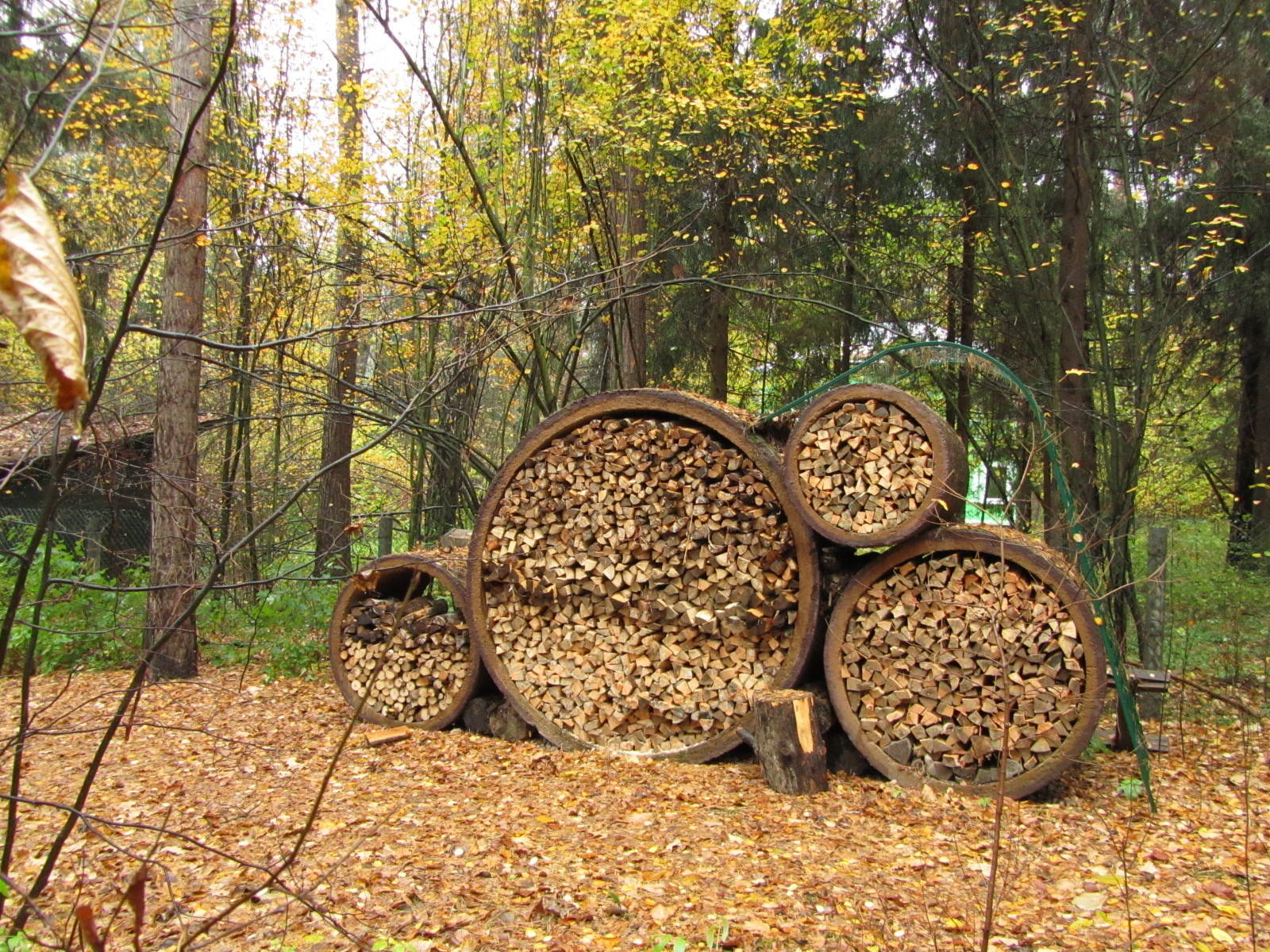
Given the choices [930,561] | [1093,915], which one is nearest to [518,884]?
[1093,915]

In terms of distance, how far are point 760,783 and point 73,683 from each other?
16.5 feet

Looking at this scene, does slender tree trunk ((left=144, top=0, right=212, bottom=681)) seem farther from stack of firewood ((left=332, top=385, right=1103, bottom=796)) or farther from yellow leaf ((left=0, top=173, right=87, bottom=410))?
yellow leaf ((left=0, top=173, right=87, bottom=410))

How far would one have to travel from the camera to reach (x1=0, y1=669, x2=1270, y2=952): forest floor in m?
3.16

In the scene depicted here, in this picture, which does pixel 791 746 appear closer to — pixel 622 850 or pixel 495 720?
pixel 622 850

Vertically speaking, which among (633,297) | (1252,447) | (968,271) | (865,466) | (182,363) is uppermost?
(968,271)

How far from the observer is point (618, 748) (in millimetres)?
5355

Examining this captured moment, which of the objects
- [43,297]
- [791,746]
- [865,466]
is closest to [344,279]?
[865,466]

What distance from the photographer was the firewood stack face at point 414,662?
5836 mm

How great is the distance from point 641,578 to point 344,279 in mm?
5705

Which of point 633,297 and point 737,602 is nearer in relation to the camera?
point 737,602

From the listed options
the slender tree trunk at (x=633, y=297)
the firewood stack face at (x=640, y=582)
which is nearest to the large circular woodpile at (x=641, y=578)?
the firewood stack face at (x=640, y=582)

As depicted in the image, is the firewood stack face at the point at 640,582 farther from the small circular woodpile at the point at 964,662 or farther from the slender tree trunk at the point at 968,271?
the slender tree trunk at the point at 968,271

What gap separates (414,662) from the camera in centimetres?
591

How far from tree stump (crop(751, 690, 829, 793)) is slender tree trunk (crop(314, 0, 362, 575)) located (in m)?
4.10
